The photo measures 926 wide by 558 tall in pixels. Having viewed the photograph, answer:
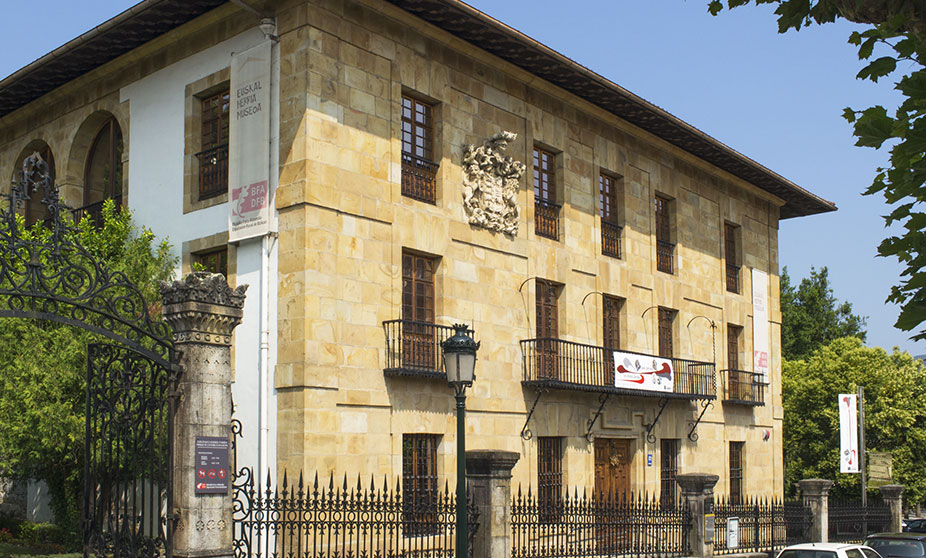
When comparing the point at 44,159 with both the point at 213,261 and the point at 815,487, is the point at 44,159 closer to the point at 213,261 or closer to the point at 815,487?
the point at 213,261

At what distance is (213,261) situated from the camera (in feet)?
64.0

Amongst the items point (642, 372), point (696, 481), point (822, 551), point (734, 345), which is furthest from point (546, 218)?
point (822, 551)

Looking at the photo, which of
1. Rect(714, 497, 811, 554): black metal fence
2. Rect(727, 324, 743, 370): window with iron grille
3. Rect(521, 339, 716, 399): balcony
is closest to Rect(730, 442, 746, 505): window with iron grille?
Rect(727, 324, 743, 370): window with iron grille

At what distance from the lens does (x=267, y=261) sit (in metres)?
18.0

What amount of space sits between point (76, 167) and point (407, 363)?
964 centimetres

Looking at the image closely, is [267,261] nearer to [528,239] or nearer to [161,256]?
[161,256]

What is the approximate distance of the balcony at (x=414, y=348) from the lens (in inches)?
731

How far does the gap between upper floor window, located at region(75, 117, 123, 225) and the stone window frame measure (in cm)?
327

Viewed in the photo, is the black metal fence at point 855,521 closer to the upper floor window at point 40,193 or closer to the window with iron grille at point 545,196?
the window with iron grille at point 545,196

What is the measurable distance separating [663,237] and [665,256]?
60cm

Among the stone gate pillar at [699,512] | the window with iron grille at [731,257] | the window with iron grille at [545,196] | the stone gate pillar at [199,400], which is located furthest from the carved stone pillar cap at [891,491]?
the stone gate pillar at [199,400]

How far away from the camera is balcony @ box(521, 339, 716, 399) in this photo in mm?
21703

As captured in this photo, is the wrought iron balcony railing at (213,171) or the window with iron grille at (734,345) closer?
the wrought iron balcony railing at (213,171)

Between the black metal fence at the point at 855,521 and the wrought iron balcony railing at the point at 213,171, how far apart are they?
17083mm
